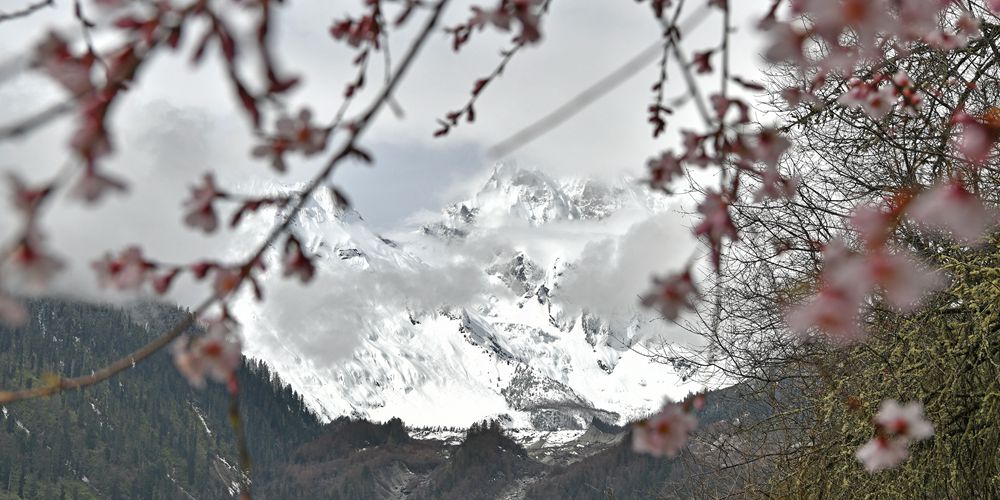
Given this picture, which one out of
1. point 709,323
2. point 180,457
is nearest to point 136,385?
point 180,457

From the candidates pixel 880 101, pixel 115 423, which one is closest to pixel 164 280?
pixel 880 101

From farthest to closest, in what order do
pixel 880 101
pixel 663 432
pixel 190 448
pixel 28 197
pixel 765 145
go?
pixel 190 448 < pixel 880 101 < pixel 663 432 < pixel 765 145 < pixel 28 197

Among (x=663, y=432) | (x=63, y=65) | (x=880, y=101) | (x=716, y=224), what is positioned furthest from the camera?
(x=880, y=101)

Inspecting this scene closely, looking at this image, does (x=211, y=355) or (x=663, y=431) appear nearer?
(x=211, y=355)

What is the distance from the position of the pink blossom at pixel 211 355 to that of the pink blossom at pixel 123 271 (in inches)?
4.7

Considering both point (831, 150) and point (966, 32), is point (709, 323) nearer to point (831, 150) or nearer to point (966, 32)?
point (831, 150)

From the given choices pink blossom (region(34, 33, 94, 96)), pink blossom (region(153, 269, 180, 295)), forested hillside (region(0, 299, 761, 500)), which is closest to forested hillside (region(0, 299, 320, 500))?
forested hillside (region(0, 299, 761, 500))

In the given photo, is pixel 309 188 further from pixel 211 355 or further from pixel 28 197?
pixel 28 197

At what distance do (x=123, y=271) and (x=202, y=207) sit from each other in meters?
0.17

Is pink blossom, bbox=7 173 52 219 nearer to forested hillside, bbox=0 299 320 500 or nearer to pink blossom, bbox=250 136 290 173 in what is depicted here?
pink blossom, bbox=250 136 290 173

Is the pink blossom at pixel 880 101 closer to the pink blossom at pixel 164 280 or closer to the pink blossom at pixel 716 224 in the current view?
the pink blossom at pixel 716 224

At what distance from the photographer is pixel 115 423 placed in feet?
468

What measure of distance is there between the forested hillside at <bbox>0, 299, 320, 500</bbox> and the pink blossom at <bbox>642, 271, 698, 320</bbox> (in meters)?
117

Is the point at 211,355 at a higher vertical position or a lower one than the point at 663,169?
lower
